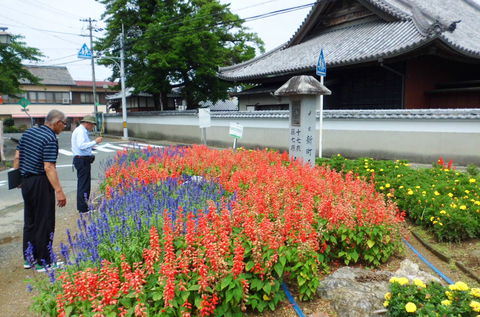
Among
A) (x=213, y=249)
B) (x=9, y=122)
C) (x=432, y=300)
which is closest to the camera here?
(x=432, y=300)

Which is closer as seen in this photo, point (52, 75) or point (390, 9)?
point (390, 9)

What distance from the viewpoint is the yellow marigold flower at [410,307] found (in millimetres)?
2528

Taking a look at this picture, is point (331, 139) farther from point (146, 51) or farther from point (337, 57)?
point (146, 51)

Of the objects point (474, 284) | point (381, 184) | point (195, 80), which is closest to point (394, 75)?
point (381, 184)

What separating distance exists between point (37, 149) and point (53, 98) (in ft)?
174

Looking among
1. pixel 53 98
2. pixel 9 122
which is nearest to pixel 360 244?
pixel 9 122

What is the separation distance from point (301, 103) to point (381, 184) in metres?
2.95

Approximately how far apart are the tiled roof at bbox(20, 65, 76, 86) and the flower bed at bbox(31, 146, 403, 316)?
174ft

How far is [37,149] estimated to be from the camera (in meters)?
4.35

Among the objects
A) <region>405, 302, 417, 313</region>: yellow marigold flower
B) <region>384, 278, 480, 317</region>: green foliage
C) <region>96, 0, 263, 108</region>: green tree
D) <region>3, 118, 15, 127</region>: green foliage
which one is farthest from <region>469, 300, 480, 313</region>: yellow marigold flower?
<region>3, 118, 15, 127</region>: green foliage

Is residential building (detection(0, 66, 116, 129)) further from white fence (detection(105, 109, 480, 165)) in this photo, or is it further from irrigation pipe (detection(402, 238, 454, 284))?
irrigation pipe (detection(402, 238, 454, 284))

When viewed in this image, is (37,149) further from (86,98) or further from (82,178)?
(86,98)

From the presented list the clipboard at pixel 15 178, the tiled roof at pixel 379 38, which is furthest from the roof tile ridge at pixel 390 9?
the clipboard at pixel 15 178

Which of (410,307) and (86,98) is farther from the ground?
(86,98)
